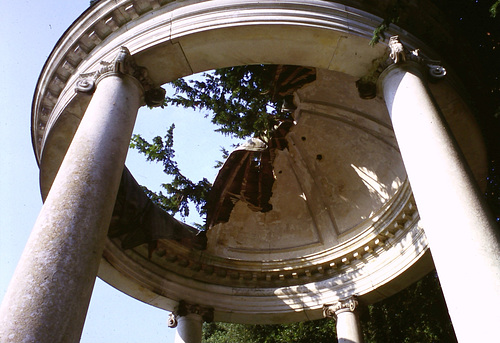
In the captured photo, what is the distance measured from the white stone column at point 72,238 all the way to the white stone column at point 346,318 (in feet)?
31.4

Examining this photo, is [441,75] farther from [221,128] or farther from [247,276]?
[247,276]

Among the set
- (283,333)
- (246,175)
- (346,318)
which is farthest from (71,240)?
(283,333)

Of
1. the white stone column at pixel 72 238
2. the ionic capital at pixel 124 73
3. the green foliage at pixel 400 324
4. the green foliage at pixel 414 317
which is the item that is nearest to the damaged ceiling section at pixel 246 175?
the green foliage at pixel 400 324

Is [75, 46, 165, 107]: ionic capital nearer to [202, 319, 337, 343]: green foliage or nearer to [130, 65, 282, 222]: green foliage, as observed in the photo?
[130, 65, 282, 222]: green foliage

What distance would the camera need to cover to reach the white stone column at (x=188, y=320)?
1426cm

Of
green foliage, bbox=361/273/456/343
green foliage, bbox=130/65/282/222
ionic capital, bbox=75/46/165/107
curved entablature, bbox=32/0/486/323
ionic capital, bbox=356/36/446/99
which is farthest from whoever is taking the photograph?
green foliage, bbox=361/273/456/343

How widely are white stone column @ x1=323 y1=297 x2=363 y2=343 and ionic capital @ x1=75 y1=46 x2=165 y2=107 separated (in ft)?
29.8

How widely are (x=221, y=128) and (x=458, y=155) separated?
8.82 metres

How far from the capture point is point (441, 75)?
343 inches

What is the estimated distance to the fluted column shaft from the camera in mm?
5152

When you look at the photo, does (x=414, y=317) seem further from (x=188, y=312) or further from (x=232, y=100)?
(x=232, y=100)

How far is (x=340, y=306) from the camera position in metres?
14.4

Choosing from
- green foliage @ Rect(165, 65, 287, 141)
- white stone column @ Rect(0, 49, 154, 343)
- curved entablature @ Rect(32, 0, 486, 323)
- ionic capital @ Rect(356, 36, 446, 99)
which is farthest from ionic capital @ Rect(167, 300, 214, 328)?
ionic capital @ Rect(356, 36, 446, 99)

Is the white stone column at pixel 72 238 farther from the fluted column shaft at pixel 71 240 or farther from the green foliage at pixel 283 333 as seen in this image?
the green foliage at pixel 283 333
